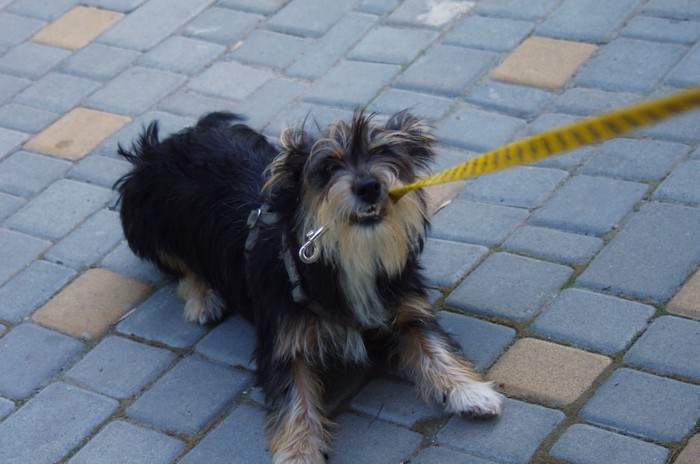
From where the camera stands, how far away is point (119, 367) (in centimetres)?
462

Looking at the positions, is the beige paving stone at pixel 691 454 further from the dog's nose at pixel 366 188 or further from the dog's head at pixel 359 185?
the dog's nose at pixel 366 188

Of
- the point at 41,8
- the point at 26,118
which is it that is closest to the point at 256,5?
the point at 41,8

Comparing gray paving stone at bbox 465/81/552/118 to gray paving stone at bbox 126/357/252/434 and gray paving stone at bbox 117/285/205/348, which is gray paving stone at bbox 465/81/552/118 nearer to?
gray paving stone at bbox 117/285/205/348

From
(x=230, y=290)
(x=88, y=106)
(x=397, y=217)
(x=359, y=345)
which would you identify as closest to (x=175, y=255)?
(x=230, y=290)

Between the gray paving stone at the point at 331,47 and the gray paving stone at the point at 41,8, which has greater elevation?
the gray paving stone at the point at 41,8

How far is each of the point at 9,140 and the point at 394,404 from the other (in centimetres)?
320

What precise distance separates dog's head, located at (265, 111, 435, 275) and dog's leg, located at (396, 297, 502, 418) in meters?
0.38

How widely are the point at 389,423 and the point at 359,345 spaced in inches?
13.3

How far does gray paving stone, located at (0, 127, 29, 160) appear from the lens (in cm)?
616

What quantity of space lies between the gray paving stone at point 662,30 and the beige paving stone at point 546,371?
2.48 metres

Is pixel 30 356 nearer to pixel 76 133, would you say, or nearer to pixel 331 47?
pixel 76 133

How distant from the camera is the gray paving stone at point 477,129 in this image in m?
5.54

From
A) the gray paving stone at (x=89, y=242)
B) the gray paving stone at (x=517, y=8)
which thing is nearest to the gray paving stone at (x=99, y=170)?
the gray paving stone at (x=89, y=242)

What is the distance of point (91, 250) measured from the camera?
211 inches
